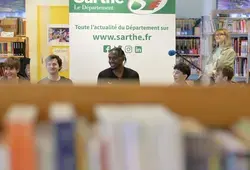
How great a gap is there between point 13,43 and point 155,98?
7335 millimetres

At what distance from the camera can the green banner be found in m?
5.59

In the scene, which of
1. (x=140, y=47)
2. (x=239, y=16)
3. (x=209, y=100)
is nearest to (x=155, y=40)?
(x=140, y=47)

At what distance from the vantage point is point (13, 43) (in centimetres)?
783

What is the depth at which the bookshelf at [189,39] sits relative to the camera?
832cm

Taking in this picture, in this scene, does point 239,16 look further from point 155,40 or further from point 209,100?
point 209,100

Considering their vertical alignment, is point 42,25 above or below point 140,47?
above

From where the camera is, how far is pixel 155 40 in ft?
18.6

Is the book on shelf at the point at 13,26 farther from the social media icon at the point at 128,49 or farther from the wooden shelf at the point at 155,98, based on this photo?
the wooden shelf at the point at 155,98

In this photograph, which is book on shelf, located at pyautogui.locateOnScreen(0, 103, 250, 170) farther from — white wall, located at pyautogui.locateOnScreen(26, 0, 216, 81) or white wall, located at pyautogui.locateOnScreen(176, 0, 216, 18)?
white wall, located at pyautogui.locateOnScreen(176, 0, 216, 18)

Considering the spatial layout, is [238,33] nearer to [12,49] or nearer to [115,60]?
[115,60]

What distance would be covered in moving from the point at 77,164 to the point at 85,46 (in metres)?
4.99

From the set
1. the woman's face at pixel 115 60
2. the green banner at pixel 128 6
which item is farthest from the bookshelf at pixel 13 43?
the woman's face at pixel 115 60

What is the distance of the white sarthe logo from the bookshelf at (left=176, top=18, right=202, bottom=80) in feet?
8.91

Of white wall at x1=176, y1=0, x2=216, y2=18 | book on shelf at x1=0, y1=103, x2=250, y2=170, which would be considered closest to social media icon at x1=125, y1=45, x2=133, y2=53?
white wall at x1=176, y1=0, x2=216, y2=18
